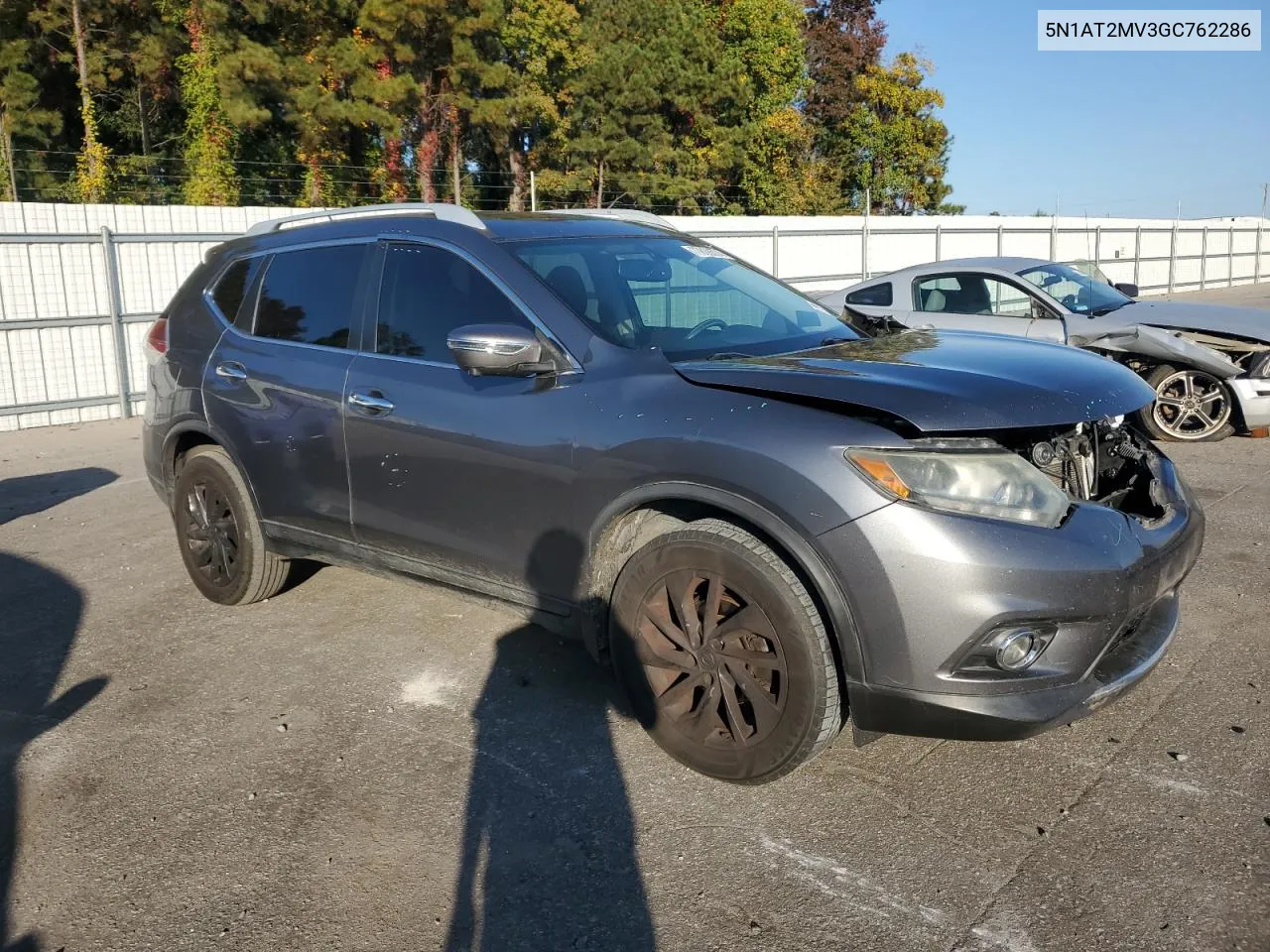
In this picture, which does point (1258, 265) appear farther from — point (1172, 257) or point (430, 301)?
point (430, 301)

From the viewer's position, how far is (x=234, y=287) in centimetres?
501

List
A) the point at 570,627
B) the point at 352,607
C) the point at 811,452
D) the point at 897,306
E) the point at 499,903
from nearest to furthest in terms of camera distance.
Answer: the point at 499,903
the point at 811,452
the point at 570,627
the point at 352,607
the point at 897,306

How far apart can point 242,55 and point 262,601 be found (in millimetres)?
30506

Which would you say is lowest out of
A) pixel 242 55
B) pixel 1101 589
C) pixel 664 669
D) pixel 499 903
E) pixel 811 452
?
pixel 499 903

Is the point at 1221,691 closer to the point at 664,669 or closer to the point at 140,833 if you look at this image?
the point at 664,669

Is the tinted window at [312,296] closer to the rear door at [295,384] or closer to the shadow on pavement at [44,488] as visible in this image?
the rear door at [295,384]

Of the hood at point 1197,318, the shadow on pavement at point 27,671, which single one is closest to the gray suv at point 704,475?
the shadow on pavement at point 27,671

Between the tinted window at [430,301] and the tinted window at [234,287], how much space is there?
1.07 meters

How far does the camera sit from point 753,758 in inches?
124

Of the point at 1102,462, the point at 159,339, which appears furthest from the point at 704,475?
the point at 159,339

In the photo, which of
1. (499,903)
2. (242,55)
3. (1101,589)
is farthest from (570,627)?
(242,55)

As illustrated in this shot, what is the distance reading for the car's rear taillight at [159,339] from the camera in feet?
17.4

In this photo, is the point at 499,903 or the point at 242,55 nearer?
the point at 499,903

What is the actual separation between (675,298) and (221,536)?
2.54 m
